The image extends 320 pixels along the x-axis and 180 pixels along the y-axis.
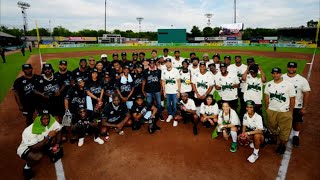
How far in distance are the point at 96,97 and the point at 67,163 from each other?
8.76 ft

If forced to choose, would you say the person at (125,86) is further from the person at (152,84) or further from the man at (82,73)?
the man at (82,73)

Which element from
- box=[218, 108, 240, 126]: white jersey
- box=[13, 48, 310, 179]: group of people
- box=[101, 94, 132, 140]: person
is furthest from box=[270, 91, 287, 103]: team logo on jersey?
box=[101, 94, 132, 140]: person

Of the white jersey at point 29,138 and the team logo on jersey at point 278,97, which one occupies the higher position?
the team logo on jersey at point 278,97

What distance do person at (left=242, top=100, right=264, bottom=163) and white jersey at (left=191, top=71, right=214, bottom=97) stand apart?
2.11 metres

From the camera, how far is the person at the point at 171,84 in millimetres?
8289

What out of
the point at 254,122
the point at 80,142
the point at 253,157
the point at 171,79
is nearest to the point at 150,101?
the point at 171,79

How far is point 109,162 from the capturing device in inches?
231

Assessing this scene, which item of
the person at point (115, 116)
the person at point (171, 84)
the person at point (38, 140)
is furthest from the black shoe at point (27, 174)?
the person at point (171, 84)

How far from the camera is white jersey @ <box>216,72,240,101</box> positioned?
7574 mm

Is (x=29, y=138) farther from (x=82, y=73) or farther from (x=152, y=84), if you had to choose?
(x=152, y=84)

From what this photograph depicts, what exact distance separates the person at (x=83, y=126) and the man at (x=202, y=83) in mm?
3749

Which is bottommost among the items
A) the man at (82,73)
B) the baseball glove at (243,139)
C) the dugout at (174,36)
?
the baseball glove at (243,139)

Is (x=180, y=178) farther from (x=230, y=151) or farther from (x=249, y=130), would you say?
(x=249, y=130)

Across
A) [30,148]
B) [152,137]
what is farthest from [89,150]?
[152,137]
